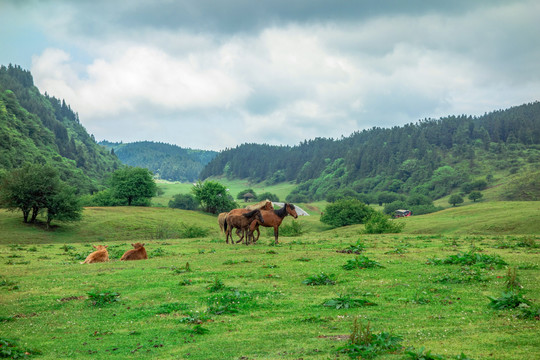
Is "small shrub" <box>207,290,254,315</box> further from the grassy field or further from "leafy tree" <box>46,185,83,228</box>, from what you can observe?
"leafy tree" <box>46,185,83,228</box>

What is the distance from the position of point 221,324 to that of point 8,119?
235m

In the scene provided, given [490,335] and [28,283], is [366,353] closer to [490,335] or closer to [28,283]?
[490,335]

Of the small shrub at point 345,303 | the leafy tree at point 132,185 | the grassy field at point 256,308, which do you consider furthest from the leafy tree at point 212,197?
the small shrub at point 345,303

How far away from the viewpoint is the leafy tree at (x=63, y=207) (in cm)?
5791

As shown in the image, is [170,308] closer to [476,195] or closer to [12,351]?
[12,351]

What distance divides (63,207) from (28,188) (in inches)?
216

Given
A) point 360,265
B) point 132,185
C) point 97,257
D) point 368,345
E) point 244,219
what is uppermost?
point 132,185

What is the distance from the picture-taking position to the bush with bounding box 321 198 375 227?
10150cm

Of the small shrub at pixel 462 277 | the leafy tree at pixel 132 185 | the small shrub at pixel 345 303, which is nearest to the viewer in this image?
the small shrub at pixel 345 303

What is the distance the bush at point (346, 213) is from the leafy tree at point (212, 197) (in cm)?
3179

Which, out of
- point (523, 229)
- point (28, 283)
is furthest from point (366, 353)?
point (523, 229)

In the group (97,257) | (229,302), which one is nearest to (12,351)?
(229,302)

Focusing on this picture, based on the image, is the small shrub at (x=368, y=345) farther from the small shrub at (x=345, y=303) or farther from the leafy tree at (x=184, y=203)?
the leafy tree at (x=184, y=203)

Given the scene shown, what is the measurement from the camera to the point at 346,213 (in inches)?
4003
